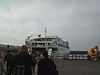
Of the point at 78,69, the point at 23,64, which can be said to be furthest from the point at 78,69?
the point at 23,64

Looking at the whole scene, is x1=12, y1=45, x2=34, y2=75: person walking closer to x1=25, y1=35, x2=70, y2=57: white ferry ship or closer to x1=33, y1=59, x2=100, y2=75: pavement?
x1=33, y1=59, x2=100, y2=75: pavement

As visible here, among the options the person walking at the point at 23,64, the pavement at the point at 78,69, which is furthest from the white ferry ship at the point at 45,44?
the person walking at the point at 23,64

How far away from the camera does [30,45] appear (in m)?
50.8

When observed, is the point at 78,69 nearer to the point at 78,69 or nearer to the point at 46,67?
the point at 78,69

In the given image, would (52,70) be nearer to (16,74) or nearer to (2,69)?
(16,74)

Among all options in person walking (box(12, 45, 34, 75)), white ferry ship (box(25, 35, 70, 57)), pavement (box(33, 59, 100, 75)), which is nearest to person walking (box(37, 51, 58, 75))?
person walking (box(12, 45, 34, 75))

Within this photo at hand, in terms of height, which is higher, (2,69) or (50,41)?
(50,41)

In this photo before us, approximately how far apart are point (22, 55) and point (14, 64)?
0.33m

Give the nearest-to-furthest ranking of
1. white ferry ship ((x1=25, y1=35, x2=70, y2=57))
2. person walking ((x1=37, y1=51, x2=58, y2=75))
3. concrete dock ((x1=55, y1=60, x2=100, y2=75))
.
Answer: person walking ((x1=37, y1=51, x2=58, y2=75))
concrete dock ((x1=55, y1=60, x2=100, y2=75))
white ferry ship ((x1=25, y1=35, x2=70, y2=57))

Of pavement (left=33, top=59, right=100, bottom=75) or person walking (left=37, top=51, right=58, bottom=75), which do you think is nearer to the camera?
person walking (left=37, top=51, right=58, bottom=75)

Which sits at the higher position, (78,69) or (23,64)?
(23,64)

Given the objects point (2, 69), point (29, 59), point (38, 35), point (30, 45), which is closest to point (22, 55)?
point (29, 59)

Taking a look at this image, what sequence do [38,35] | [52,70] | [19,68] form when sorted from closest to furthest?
[52,70] < [19,68] < [38,35]

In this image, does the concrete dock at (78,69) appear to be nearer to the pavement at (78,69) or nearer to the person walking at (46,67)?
the pavement at (78,69)
